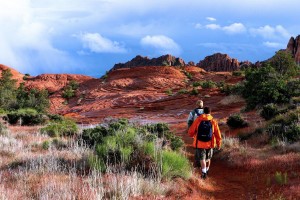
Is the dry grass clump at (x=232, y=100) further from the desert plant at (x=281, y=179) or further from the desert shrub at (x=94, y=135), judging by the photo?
the desert plant at (x=281, y=179)

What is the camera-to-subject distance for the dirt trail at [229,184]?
27.8ft

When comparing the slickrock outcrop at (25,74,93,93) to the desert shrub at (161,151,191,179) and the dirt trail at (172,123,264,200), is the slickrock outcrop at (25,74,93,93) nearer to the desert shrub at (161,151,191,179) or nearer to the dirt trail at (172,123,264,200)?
the dirt trail at (172,123,264,200)

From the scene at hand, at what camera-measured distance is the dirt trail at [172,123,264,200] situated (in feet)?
27.8

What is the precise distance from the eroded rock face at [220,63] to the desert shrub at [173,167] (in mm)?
79354

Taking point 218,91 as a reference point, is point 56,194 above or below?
below

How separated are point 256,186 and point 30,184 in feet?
16.4

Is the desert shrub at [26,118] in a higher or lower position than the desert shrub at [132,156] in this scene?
higher

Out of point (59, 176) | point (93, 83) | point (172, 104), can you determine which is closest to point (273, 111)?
point (59, 176)

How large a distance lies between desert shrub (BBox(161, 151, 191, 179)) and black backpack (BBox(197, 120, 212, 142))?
2.67ft

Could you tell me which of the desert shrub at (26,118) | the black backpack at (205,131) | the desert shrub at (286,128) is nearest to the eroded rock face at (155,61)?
the desert shrub at (26,118)

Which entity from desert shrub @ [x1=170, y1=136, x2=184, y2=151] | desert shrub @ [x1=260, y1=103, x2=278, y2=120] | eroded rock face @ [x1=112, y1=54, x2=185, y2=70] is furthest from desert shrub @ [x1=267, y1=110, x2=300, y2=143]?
eroded rock face @ [x1=112, y1=54, x2=185, y2=70]

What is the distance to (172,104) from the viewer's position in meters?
34.3

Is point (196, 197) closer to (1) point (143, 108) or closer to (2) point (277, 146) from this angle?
(2) point (277, 146)

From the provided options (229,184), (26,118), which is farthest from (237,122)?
(26,118)
